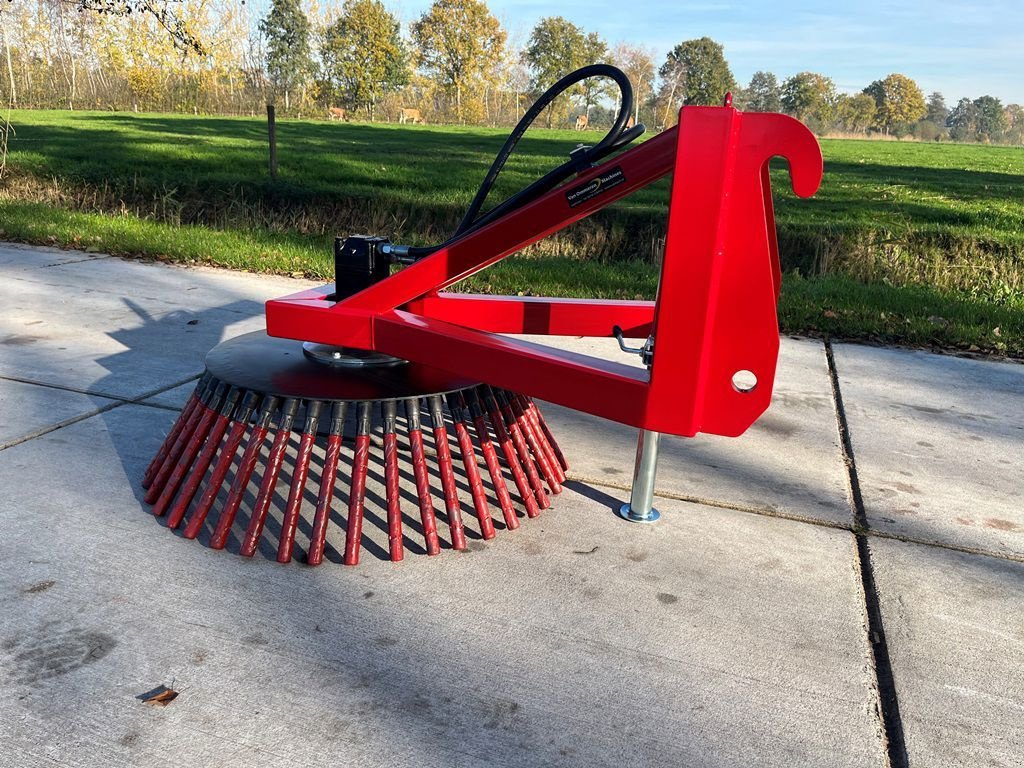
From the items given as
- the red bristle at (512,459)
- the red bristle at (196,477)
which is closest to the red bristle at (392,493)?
the red bristle at (512,459)

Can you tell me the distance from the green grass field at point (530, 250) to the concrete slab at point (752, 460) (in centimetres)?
185

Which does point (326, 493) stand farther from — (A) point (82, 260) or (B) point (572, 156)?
(A) point (82, 260)

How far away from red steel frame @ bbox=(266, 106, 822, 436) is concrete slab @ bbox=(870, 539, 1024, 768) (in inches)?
27.9

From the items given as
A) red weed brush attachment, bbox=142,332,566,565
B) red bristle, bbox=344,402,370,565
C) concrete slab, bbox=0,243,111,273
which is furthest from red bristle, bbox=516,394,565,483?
concrete slab, bbox=0,243,111,273

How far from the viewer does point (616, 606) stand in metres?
2.21

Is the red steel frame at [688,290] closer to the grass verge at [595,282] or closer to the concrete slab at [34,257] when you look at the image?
the grass verge at [595,282]

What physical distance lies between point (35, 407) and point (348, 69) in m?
55.5

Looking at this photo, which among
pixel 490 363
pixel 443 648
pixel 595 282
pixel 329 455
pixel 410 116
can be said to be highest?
pixel 410 116

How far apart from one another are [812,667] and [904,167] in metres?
20.7

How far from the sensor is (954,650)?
2086 mm

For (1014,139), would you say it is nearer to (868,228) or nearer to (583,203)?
(868,228)

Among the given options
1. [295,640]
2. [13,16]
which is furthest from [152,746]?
[13,16]

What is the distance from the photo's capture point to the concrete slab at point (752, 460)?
2945 millimetres

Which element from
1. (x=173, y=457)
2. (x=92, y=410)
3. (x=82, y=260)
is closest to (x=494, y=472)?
(x=173, y=457)
